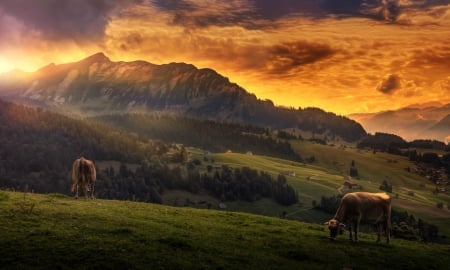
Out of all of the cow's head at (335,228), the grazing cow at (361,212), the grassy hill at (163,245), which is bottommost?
the grassy hill at (163,245)

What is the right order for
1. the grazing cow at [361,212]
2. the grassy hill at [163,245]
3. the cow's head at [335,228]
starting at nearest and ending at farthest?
the grassy hill at [163,245] < the cow's head at [335,228] < the grazing cow at [361,212]

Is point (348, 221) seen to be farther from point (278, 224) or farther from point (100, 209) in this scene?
point (100, 209)

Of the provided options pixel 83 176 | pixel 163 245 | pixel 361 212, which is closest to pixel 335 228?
pixel 361 212

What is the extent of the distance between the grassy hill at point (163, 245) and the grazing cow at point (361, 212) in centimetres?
145

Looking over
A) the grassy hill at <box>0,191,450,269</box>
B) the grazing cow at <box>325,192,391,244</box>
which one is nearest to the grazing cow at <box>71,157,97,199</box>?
the grassy hill at <box>0,191,450,269</box>

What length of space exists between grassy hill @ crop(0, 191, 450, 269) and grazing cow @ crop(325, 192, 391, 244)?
4.76 ft

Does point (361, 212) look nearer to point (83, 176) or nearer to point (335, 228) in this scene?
point (335, 228)

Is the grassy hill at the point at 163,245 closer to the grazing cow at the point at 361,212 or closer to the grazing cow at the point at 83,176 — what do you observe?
the grazing cow at the point at 361,212

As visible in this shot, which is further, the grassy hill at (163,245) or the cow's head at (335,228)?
the cow's head at (335,228)

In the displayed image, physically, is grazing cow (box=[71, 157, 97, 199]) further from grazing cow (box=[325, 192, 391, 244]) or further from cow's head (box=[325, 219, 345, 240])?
cow's head (box=[325, 219, 345, 240])

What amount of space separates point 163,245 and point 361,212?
54.1 ft

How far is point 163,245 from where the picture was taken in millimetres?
26406

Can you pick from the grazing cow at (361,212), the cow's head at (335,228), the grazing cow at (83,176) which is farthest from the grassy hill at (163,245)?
the grazing cow at (83,176)

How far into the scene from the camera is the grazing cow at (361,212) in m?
34.0
